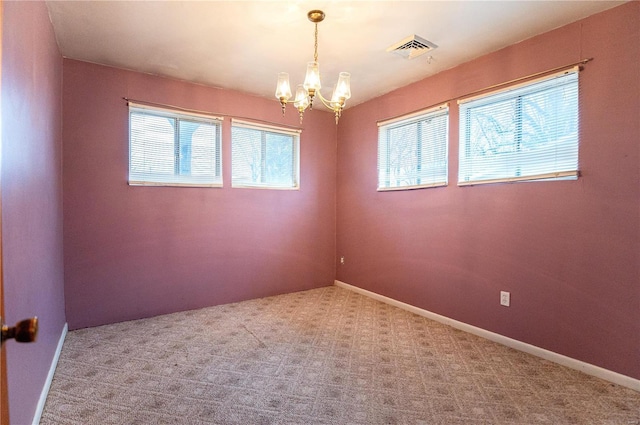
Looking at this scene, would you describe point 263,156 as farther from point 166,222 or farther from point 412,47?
point 412,47

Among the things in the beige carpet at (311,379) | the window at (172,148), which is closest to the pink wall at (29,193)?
the beige carpet at (311,379)

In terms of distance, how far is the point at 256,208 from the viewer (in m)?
4.13

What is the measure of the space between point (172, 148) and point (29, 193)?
195cm

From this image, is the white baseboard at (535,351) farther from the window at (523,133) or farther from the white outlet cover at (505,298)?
the window at (523,133)

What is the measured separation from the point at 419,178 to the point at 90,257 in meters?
3.48

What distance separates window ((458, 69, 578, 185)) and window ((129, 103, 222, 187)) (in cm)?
277

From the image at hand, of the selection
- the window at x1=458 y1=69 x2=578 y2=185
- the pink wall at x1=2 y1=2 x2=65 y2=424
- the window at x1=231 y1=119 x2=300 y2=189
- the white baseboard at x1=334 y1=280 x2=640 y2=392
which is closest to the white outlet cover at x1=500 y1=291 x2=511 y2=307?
the white baseboard at x1=334 y1=280 x2=640 y2=392

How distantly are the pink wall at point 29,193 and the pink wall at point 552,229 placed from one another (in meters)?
3.23

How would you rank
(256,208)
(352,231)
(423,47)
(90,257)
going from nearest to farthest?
1. (423,47)
2. (90,257)
3. (256,208)
4. (352,231)

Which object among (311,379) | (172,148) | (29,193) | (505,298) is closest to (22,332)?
(29,193)

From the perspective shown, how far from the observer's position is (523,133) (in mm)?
2738

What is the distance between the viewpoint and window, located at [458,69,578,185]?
248 cm

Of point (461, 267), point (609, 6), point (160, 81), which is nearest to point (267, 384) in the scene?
point (461, 267)

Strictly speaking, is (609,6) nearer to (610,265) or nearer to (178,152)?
(610,265)
